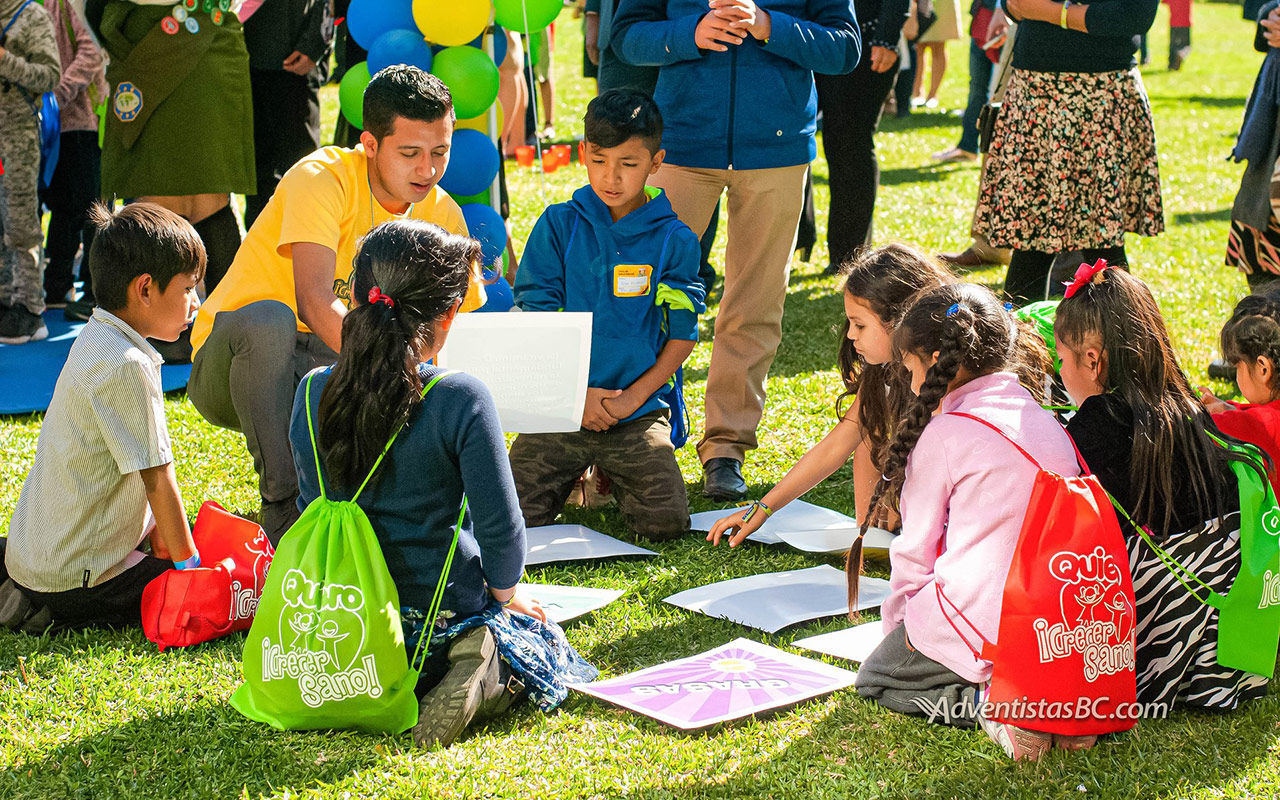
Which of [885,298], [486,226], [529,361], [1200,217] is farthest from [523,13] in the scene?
[1200,217]

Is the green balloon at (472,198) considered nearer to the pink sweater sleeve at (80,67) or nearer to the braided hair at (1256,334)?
the pink sweater sleeve at (80,67)

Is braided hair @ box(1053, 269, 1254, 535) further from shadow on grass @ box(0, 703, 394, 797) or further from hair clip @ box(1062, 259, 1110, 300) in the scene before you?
shadow on grass @ box(0, 703, 394, 797)

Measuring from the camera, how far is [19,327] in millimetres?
5324

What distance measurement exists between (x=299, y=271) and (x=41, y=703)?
1276mm

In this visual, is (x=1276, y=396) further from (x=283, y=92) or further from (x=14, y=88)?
(x=14, y=88)

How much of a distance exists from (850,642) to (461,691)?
93cm

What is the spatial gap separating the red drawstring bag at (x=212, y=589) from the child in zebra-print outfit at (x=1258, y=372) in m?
2.21

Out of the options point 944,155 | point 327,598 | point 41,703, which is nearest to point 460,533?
point 327,598

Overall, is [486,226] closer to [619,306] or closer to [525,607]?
[619,306]

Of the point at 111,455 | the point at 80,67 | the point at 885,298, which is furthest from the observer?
the point at 80,67

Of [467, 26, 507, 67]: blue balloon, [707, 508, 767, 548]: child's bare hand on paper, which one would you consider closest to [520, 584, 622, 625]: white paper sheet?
[707, 508, 767, 548]: child's bare hand on paper

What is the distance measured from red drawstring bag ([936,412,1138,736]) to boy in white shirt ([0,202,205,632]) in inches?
70.2

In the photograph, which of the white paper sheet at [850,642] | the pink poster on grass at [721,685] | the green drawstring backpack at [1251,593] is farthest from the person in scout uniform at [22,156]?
the green drawstring backpack at [1251,593]

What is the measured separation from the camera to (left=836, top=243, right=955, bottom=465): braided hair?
118 inches
